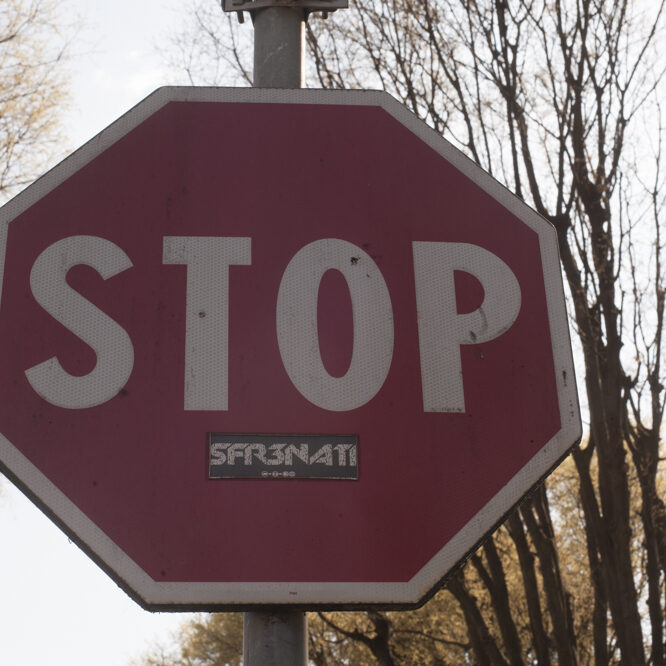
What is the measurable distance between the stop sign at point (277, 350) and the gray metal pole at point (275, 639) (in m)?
0.05

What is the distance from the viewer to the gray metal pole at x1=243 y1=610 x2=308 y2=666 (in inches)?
45.1

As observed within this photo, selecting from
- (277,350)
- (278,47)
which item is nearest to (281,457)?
(277,350)

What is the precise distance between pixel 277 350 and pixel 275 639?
1.33 feet

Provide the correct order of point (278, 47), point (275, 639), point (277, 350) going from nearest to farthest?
point (275, 639), point (277, 350), point (278, 47)

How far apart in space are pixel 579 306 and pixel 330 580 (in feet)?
16.4

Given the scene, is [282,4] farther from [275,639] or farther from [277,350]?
[275,639]

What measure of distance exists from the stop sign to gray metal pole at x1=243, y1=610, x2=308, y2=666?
48 mm

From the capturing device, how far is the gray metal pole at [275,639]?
1145 mm

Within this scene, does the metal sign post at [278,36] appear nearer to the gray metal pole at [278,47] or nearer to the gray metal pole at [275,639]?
the gray metal pole at [278,47]

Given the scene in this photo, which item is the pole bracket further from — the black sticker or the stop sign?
the black sticker

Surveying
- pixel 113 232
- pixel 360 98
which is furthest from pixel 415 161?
pixel 113 232

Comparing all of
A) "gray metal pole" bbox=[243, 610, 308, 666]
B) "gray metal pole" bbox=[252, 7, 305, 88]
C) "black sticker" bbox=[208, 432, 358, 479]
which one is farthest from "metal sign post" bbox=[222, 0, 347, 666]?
"gray metal pole" bbox=[243, 610, 308, 666]

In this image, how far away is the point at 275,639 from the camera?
115 cm

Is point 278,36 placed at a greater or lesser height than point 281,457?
greater
